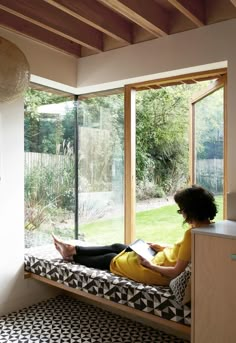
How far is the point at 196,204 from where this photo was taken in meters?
2.12

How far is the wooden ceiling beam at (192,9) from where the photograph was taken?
7.28 feet

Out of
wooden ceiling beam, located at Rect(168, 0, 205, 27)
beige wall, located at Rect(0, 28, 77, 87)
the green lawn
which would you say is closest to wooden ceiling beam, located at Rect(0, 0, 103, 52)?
beige wall, located at Rect(0, 28, 77, 87)

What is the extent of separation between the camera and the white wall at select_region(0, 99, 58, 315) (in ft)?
9.11

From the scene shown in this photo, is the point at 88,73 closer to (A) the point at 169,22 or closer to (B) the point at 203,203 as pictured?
(A) the point at 169,22

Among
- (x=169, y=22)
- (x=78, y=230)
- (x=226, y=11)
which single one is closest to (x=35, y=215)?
(x=78, y=230)

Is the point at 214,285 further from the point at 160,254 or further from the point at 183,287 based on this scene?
the point at 160,254

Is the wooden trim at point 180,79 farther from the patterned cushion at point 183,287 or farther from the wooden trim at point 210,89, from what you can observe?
the patterned cushion at point 183,287

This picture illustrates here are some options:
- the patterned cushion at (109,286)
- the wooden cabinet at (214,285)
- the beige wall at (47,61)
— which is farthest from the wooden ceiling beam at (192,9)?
the patterned cushion at (109,286)

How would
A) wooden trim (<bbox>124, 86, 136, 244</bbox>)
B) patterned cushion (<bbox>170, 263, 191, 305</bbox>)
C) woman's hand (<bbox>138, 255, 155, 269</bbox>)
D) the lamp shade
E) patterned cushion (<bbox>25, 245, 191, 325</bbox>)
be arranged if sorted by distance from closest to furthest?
patterned cushion (<bbox>170, 263, 191, 305</bbox>) → patterned cushion (<bbox>25, 245, 191, 325</bbox>) → the lamp shade → woman's hand (<bbox>138, 255, 155, 269</bbox>) → wooden trim (<bbox>124, 86, 136, 244</bbox>)

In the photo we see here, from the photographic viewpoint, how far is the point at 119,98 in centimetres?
326

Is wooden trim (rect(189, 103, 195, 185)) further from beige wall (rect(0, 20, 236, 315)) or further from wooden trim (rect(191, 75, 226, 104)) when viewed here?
beige wall (rect(0, 20, 236, 315))

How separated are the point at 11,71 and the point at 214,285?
1734 millimetres

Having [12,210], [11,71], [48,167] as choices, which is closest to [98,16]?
[11,71]

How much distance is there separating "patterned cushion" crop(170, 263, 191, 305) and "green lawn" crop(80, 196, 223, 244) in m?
0.90
